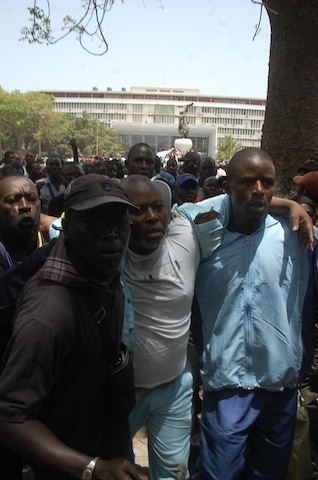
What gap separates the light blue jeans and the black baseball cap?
1.04 meters

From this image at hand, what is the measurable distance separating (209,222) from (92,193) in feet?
2.74

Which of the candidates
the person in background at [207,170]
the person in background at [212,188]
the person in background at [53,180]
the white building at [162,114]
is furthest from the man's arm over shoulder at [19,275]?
the white building at [162,114]

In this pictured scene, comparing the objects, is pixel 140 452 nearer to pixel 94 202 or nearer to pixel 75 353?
pixel 75 353

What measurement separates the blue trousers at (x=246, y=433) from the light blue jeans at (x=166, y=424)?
157 mm

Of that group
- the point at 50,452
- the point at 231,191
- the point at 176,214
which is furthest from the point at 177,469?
the point at 231,191

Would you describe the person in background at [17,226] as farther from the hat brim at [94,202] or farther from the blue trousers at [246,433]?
the blue trousers at [246,433]

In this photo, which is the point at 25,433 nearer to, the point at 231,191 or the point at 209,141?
the point at 231,191

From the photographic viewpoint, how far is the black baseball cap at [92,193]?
4.91ft

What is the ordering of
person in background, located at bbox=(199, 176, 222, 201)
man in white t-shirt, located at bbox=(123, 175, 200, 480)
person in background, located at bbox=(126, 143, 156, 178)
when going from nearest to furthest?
man in white t-shirt, located at bbox=(123, 175, 200, 480) → person in background, located at bbox=(126, 143, 156, 178) → person in background, located at bbox=(199, 176, 222, 201)

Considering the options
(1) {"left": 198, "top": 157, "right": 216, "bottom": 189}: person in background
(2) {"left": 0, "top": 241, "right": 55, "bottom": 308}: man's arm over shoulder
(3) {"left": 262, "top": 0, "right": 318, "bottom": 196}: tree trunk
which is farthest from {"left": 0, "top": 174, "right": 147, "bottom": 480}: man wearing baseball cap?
(1) {"left": 198, "top": 157, "right": 216, "bottom": 189}: person in background

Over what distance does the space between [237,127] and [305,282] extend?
10228 cm

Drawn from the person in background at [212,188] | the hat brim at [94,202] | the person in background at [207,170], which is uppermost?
the hat brim at [94,202]

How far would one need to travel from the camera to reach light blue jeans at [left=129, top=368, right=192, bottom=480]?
6.91 ft

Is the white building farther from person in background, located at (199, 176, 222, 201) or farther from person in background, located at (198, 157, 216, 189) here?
person in background, located at (199, 176, 222, 201)
